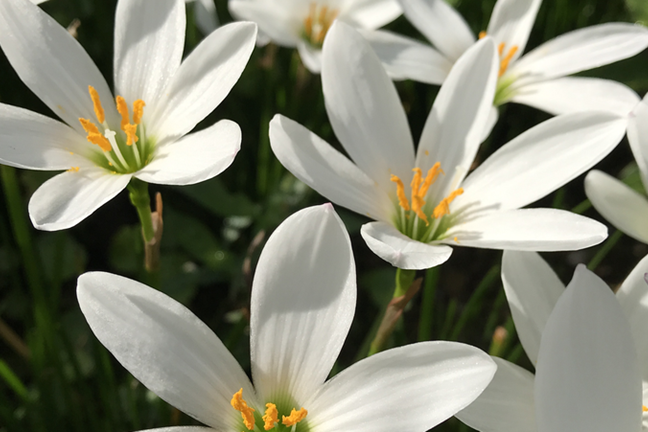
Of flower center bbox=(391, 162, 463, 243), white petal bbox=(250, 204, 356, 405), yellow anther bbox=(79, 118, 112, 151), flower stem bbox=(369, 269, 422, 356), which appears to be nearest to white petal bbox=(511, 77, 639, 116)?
flower center bbox=(391, 162, 463, 243)

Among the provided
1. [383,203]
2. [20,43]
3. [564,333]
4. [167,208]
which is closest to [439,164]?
[383,203]

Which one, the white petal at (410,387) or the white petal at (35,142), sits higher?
the white petal at (35,142)

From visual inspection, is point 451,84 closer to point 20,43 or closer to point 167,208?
point 20,43

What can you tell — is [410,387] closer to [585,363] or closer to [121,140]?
[585,363]

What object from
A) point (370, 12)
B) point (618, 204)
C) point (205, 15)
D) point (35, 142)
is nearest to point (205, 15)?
point (205, 15)

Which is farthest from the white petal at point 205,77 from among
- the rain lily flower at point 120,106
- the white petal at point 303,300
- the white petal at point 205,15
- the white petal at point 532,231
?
the white petal at point 205,15

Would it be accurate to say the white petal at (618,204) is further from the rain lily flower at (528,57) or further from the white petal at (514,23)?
the white petal at (514,23)

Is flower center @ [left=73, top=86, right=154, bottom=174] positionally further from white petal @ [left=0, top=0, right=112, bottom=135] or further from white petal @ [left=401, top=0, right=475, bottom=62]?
white petal @ [left=401, top=0, right=475, bottom=62]
